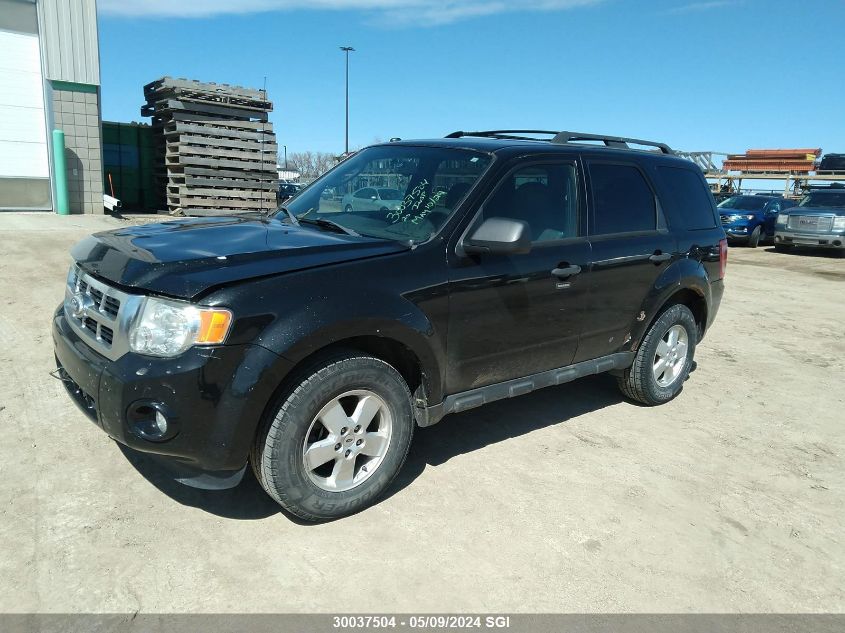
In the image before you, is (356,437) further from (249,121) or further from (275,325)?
(249,121)

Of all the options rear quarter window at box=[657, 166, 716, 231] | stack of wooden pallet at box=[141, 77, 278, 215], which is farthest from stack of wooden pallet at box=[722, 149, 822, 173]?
rear quarter window at box=[657, 166, 716, 231]

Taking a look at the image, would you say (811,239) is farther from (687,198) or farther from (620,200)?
(620,200)

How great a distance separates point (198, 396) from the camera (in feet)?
8.69

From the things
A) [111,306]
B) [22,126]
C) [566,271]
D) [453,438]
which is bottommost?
[453,438]

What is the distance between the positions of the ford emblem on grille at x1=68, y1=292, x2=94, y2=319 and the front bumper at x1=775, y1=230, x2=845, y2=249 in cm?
1813

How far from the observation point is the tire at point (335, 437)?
289cm

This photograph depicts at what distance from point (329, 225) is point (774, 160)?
39.7m

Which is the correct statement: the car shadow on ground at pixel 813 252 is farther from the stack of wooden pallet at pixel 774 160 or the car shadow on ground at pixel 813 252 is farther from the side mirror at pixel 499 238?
the stack of wooden pallet at pixel 774 160

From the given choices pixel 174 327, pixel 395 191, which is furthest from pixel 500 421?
pixel 174 327

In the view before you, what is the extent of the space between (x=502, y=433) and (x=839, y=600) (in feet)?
6.77
